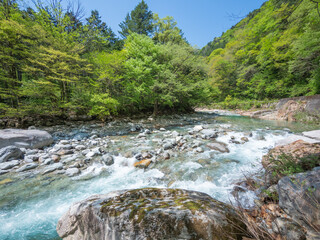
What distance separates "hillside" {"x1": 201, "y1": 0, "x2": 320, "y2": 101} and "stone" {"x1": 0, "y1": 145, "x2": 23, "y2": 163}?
28.4 ft

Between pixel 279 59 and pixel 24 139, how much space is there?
23812 millimetres

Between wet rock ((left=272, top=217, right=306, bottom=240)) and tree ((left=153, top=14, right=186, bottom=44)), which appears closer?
wet rock ((left=272, top=217, right=306, bottom=240))

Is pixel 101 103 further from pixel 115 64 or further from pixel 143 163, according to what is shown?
pixel 143 163

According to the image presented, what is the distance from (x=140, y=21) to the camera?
21.8 meters

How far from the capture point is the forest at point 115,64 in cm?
746

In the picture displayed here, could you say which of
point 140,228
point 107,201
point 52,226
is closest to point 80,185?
point 52,226

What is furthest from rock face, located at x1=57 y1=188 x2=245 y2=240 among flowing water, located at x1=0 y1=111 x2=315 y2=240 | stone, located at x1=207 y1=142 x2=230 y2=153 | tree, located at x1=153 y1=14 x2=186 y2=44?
tree, located at x1=153 y1=14 x2=186 y2=44

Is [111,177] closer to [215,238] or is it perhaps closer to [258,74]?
[215,238]

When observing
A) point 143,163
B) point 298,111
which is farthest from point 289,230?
point 298,111

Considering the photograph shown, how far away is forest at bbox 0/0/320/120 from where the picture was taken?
7461 millimetres

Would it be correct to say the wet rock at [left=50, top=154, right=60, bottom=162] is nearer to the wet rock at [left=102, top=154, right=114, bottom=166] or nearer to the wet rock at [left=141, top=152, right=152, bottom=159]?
the wet rock at [left=102, top=154, right=114, bottom=166]

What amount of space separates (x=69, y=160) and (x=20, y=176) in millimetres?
1103

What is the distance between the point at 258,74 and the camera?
18906 millimetres

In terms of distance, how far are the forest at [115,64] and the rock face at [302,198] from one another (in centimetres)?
355
